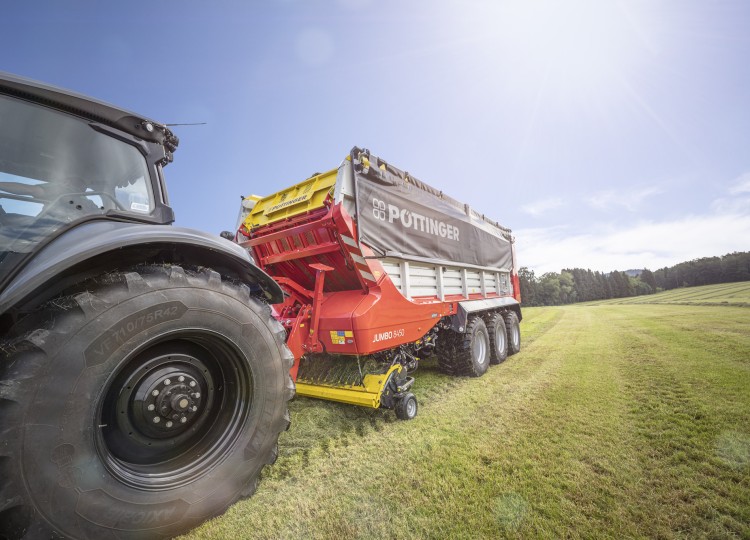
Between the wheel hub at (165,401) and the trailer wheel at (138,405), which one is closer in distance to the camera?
the trailer wheel at (138,405)

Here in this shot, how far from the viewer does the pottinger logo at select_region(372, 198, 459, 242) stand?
417 centimetres

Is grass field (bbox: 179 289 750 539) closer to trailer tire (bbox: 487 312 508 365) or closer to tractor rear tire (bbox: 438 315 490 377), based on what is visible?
tractor rear tire (bbox: 438 315 490 377)

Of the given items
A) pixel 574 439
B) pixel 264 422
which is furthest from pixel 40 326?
pixel 574 439

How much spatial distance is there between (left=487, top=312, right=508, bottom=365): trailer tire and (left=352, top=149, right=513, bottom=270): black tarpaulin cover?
1231 mm

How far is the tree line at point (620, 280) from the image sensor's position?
62.6m

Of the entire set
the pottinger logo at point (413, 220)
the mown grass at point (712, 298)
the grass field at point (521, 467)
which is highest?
the pottinger logo at point (413, 220)

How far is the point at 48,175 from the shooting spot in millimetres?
1867

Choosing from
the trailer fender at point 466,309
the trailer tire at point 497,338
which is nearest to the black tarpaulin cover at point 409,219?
the trailer fender at point 466,309

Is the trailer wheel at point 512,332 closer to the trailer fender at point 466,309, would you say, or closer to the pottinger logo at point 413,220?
the trailer fender at point 466,309

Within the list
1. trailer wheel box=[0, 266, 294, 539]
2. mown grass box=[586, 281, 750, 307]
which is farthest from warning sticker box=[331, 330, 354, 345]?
mown grass box=[586, 281, 750, 307]

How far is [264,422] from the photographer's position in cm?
201

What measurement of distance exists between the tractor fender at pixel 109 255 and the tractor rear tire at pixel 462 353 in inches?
161

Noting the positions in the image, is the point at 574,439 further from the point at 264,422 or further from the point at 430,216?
the point at 430,216

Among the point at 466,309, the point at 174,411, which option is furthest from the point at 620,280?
the point at 174,411
